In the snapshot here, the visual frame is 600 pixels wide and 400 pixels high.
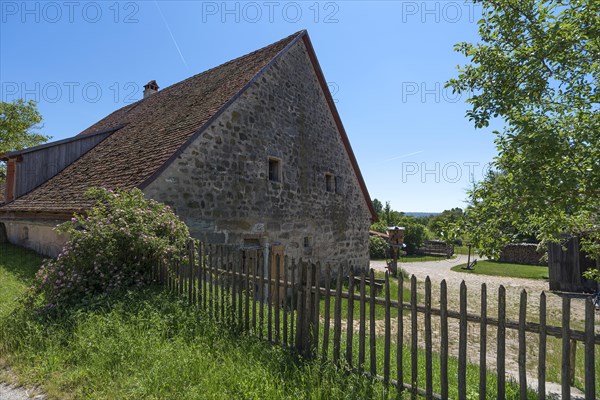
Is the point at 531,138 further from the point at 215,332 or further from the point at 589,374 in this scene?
the point at 215,332

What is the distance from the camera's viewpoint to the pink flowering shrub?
5.16 metres

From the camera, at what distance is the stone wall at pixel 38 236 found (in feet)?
27.8

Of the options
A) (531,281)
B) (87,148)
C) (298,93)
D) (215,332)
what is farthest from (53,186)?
(531,281)

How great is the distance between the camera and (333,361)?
387 cm

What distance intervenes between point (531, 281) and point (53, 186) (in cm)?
2083

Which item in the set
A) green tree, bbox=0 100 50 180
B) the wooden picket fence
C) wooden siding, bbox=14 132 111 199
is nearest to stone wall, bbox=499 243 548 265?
the wooden picket fence

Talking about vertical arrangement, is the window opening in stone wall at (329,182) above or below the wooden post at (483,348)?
above

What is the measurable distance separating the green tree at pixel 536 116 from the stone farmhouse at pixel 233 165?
552 centimetres

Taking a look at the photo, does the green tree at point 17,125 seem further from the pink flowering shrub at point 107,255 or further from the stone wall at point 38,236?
the pink flowering shrub at point 107,255

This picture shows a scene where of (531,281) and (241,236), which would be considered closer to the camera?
(241,236)

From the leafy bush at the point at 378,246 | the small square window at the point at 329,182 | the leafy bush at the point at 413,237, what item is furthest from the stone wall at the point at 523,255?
the small square window at the point at 329,182

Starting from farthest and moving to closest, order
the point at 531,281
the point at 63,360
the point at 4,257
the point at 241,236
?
the point at 531,281
the point at 4,257
the point at 241,236
the point at 63,360

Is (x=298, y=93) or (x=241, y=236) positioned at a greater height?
(x=298, y=93)

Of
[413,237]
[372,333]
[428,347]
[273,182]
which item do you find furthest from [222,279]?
[413,237]
